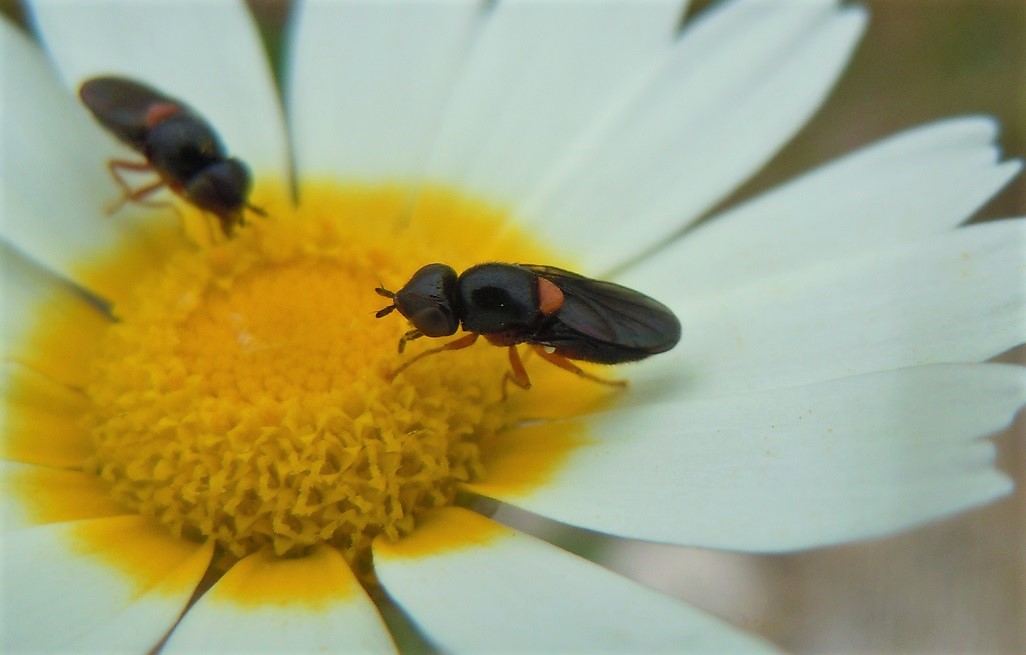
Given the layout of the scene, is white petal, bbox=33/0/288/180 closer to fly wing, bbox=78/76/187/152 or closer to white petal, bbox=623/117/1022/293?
fly wing, bbox=78/76/187/152

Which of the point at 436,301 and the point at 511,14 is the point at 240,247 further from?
the point at 511,14

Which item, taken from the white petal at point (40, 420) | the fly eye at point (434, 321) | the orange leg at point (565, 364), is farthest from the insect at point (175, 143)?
the orange leg at point (565, 364)

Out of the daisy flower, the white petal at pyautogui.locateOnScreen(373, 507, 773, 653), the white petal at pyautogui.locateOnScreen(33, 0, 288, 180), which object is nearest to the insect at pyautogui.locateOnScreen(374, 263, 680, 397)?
the daisy flower

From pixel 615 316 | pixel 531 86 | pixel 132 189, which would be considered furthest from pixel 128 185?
pixel 615 316

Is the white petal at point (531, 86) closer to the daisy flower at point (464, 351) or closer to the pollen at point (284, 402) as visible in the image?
the daisy flower at point (464, 351)

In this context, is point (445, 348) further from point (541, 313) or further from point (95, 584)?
point (95, 584)

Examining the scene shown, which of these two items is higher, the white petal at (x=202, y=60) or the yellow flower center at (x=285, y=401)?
the white petal at (x=202, y=60)
